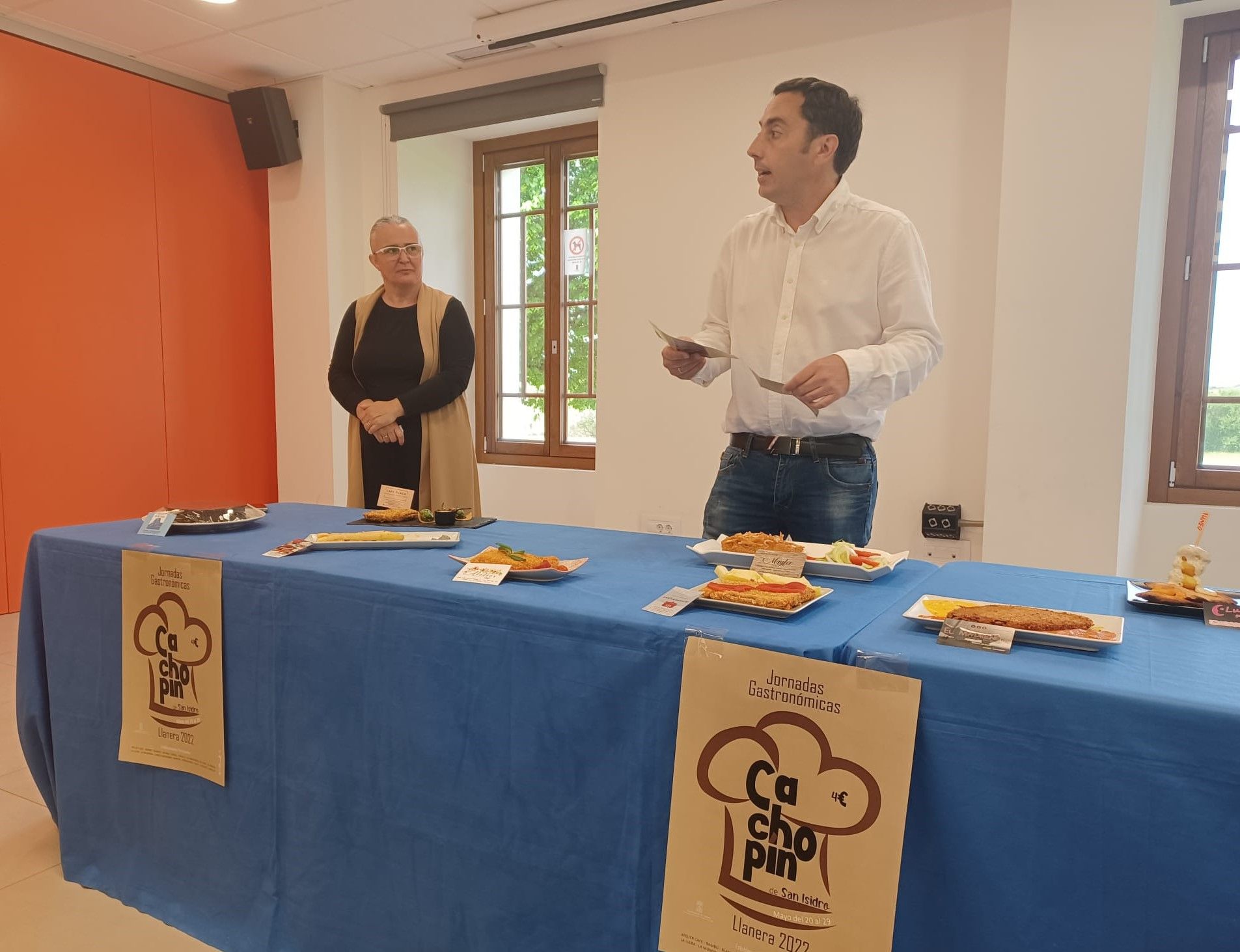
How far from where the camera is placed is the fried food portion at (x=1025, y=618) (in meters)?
0.95

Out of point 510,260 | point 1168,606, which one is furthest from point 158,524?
point 510,260

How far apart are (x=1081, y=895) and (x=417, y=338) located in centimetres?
215

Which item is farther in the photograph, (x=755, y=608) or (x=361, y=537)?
(x=361, y=537)

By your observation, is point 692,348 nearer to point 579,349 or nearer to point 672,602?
point 672,602

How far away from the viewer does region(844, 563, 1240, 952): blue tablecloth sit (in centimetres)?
77

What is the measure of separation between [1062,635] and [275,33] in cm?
416

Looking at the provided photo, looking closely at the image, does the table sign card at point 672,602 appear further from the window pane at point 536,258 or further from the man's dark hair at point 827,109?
the window pane at point 536,258

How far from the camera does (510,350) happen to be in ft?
16.5

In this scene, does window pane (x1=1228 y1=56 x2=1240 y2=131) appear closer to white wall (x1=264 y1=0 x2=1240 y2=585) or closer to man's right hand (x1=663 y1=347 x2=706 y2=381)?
white wall (x1=264 y1=0 x2=1240 y2=585)

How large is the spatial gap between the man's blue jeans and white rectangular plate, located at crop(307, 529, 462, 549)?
580mm

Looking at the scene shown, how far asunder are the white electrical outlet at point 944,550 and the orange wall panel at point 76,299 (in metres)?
3.70

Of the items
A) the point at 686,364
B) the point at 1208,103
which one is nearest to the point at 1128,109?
the point at 1208,103

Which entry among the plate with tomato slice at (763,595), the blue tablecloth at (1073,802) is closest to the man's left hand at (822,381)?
the plate with tomato slice at (763,595)

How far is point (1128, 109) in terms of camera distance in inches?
110
